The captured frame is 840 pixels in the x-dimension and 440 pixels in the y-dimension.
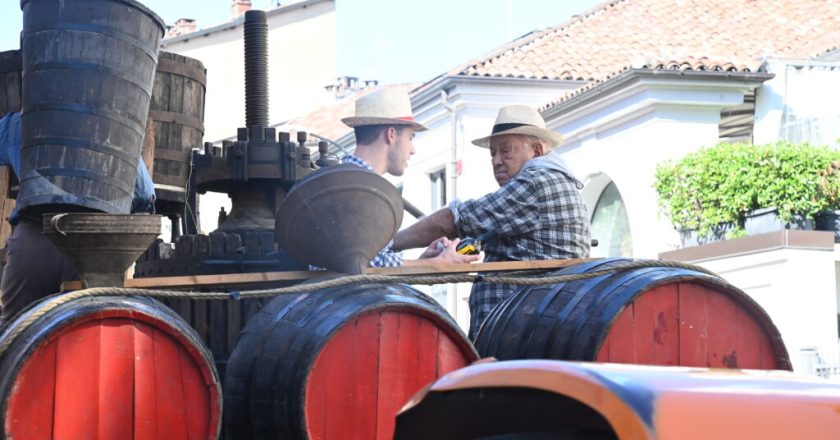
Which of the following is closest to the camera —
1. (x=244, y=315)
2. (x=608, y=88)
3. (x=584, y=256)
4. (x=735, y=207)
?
(x=584, y=256)

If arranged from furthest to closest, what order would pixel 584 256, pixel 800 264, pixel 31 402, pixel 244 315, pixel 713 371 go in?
pixel 800 264, pixel 244 315, pixel 584 256, pixel 31 402, pixel 713 371

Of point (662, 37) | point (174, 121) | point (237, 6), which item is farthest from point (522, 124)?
point (237, 6)

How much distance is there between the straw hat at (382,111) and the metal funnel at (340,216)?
115cm

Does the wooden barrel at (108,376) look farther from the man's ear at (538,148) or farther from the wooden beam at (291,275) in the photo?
the man's ear at (538,148)

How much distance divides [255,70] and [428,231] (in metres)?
2.39

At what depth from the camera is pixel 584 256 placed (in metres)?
6.55

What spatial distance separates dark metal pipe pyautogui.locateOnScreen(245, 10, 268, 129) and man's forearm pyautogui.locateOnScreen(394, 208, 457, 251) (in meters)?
2.07

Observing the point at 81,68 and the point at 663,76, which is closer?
the point at 81,68

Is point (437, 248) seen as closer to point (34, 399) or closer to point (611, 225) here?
point (34, 399)

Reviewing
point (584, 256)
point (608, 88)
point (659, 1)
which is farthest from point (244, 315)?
point (659, 1)

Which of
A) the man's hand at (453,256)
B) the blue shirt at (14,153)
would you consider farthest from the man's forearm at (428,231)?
the blue shirt at (14,153)

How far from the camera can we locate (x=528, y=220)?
248 inches

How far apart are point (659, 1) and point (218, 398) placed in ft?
95.9

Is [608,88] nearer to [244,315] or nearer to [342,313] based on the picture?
[244,315]
